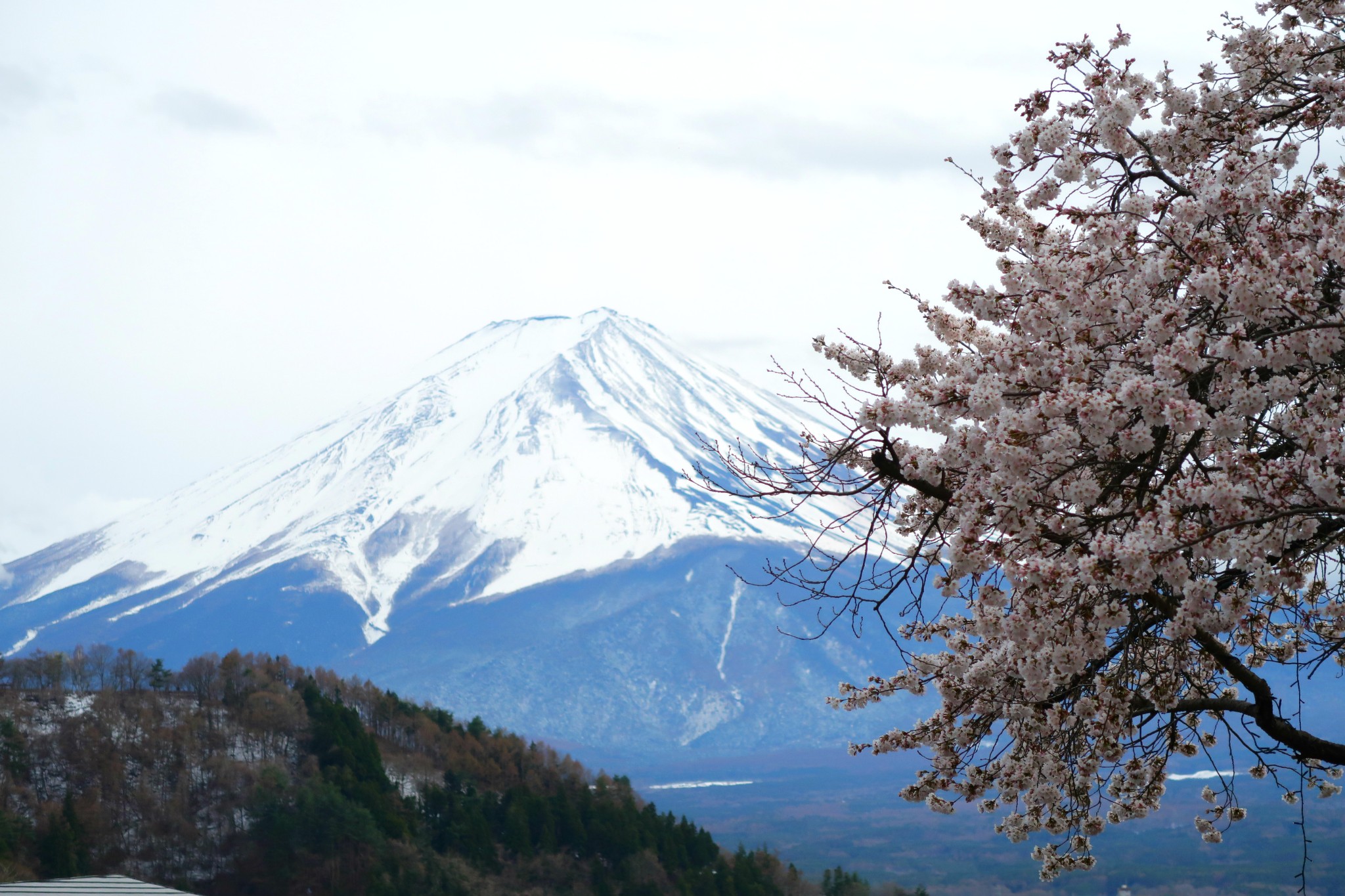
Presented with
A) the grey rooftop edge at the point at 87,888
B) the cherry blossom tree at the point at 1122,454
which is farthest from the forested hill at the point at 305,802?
the cherry blossom tree at the point at 1122,454

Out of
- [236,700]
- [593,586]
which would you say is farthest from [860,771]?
[236,700]

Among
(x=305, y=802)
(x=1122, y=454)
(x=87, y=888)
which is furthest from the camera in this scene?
(x=305, y=802)

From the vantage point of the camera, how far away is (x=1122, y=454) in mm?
4910

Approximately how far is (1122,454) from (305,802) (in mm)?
50640

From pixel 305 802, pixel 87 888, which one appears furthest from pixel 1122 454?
pixel 305 802

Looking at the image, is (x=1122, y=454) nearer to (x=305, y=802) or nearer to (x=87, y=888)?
(x=87, y=888)

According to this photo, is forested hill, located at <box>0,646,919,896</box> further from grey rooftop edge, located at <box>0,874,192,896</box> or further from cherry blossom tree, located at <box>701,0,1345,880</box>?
cherry blossom tree, located at <box>701,0,1345,880</box>

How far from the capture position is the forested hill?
163 feet

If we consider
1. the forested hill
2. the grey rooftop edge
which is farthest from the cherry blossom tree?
the forested hill

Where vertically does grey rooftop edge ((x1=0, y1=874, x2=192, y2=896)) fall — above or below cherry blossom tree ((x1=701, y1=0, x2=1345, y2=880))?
below

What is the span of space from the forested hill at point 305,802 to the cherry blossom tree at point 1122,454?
4265 centimetres

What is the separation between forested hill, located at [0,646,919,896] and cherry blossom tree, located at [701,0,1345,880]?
42.6 meters

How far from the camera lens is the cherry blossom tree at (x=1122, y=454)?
4.31 m

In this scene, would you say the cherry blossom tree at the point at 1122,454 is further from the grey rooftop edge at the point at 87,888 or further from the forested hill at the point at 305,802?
the forested hill at the point at 305,802
